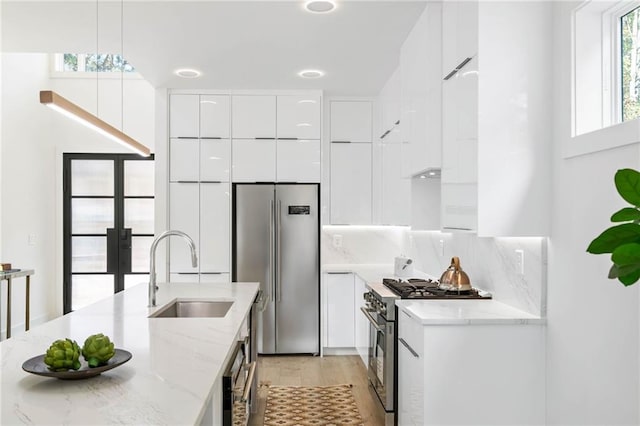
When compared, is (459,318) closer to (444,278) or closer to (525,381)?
(525,381)

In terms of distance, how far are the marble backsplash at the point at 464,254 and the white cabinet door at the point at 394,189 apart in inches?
11.6

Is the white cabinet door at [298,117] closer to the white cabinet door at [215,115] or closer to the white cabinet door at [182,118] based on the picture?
the white cabinet door at [215,115]

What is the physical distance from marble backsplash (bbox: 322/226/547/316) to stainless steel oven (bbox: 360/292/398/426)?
0.63 metres

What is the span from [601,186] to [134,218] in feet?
19.4

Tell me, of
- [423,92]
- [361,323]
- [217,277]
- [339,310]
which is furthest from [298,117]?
[423,92]

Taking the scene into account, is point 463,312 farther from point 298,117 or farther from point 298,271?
point 298,117

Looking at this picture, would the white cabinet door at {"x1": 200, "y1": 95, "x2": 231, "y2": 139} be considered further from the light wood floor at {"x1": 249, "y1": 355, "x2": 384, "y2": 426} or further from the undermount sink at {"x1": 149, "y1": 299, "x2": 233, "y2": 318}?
the undermount sink at {"x1": 149, "y1": 299, "x2": 233, "y2": 318}

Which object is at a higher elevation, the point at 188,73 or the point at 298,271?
the point at 188,73

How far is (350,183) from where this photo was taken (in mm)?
5887

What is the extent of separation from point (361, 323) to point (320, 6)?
2.74m

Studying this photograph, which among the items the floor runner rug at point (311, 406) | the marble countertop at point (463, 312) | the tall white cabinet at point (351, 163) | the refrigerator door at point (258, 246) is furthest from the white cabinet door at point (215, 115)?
the marble countertop at point (463, 312)

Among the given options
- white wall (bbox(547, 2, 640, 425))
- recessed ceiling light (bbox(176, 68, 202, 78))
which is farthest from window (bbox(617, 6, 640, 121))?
recessed ceiling light (bbox(176, 68, 202, 78))

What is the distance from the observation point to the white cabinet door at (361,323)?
4469mm

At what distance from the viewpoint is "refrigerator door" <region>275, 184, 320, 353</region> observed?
5625mm
